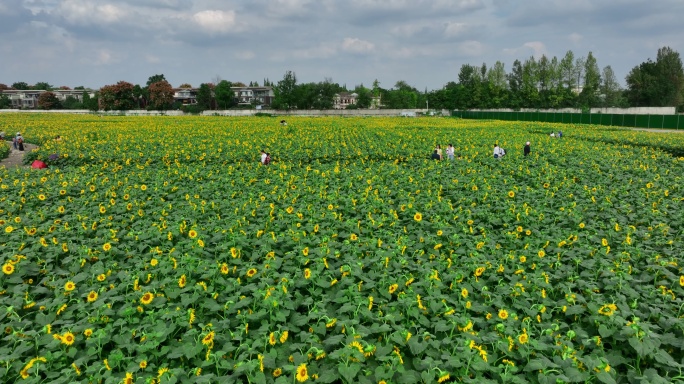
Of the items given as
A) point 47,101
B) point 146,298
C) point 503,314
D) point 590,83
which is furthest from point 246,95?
point 503,314

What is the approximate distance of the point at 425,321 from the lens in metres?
4.17

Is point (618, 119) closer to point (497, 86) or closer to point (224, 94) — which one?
point (497, 86)

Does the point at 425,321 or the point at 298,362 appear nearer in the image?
the point at 298,362

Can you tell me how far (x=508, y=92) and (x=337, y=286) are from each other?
9407 cm

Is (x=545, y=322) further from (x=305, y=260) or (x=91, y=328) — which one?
(x=91, y=328)

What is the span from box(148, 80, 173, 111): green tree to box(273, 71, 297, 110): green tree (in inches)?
932

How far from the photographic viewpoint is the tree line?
7944 centimetres

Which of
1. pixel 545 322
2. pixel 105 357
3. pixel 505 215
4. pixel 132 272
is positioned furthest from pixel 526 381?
pixel 505 215

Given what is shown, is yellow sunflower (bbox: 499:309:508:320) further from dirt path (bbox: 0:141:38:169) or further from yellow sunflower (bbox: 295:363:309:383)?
dirt path (bbox: 0:141:38:169)

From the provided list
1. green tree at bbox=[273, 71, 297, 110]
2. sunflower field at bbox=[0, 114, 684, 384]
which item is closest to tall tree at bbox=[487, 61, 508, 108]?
green tree at bbox=[273, 71, 297, 110]

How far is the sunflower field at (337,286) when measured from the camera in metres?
3.62

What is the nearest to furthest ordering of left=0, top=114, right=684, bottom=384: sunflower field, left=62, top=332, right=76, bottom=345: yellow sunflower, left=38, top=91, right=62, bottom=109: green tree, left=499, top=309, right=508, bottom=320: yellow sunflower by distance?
1. left=0, top=114, right=684, bottom=384: sunflower field
2. left=62, top=332, right=76, bottom=345: yellow sunflower
3. left=499, top=309, right=508, bottom=320: yellow sunflower
4. left=38, top=91, right=62, bottom=109: green tree

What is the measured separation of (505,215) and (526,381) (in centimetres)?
546

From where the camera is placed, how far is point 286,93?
306 feet
